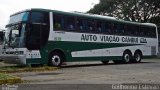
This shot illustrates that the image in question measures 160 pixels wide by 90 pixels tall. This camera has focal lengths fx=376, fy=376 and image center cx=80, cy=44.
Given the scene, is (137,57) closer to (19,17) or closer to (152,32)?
(152,32)

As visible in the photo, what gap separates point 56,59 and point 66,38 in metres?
1.51

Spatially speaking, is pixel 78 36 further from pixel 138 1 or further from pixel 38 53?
pixel 138 1

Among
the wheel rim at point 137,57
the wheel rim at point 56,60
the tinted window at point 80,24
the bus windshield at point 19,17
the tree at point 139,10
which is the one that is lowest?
the wheel rim at point 137,57

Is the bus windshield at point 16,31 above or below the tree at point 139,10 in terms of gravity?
below

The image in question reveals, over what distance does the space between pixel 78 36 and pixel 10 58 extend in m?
4.70

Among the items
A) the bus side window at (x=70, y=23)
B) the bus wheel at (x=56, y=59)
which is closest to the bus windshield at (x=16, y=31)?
the bus wheel at (x=56, y=59)

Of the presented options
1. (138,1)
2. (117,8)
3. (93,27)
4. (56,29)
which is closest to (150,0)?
(138,1)

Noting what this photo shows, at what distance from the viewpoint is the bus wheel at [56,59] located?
69.8ft

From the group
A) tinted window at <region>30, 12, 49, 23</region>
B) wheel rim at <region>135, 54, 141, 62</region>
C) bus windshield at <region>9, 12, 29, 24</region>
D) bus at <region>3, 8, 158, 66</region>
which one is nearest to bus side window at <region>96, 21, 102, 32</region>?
bus at <region>3, 8, 158, 66</region>

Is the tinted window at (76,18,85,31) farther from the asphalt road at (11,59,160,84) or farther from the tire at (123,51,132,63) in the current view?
the tire at (123,51,132,63)

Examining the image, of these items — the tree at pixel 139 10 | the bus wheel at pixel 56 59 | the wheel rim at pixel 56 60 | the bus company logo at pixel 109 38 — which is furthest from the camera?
the tree at pixel 139 10

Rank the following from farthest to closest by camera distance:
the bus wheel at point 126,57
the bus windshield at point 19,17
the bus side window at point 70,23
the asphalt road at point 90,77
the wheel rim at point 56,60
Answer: the bus wheel at point 126,57
the bus side window at point 70,23
the wheel rim at point 56,60
the bus windshield at point 19,17
the asphalt road at point 90,77

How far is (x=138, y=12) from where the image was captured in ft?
152

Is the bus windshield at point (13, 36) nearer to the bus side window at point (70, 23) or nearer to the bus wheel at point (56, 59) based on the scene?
the bus wheel at point (56, 59)
